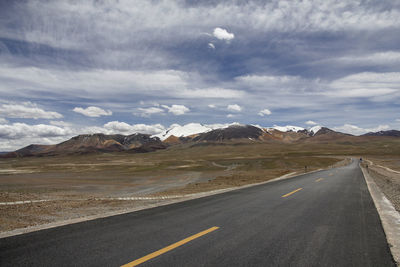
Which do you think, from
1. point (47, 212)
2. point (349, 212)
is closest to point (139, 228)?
point (47, 212)

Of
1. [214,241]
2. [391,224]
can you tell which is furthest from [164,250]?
[391,224]

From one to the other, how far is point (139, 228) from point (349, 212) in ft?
25.8

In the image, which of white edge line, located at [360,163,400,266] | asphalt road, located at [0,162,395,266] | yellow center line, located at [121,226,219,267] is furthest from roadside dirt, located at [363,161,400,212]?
yellow center line, located at [121,226,219,267]

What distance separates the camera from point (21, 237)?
20.5 feet

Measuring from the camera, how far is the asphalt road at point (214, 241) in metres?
5.04

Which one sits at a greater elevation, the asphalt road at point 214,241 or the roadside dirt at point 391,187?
the asphalt road at point 214,241

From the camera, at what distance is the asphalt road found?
5.04 metres

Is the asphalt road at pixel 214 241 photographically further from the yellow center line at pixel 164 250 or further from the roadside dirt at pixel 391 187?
the roadside dirt at pixel 391 187

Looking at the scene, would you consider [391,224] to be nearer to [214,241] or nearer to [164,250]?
[214,241]

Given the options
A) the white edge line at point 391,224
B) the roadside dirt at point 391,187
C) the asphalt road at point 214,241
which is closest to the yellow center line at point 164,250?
the asphalt road at point 214,241

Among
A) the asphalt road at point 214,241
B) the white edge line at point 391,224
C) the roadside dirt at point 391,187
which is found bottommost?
the roadside dirt at point 391,187

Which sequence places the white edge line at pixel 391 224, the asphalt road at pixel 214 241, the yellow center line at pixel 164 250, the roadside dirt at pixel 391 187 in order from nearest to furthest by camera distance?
the yellow center line at pixel 164 250 → the asphalt road at pixel 214 241 → the white edge line at pixel 391 224 → the roadside dirt at pixel 391 187

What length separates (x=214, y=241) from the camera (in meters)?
6.10

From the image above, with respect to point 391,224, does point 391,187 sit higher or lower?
lower
